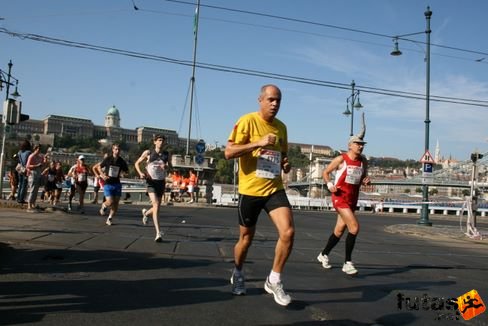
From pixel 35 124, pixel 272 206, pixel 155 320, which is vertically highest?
pixel 35 124

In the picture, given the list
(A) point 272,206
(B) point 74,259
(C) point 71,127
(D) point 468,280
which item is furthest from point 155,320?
(C) point 71,127

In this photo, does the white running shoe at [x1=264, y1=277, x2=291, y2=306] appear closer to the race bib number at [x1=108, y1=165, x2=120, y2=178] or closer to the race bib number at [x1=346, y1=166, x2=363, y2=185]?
the race bib number at [x1=346, y1=166, x2=363, y2=185]

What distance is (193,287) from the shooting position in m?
4.96

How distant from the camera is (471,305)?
4.20 m

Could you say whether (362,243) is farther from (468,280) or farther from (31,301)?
(31,301)

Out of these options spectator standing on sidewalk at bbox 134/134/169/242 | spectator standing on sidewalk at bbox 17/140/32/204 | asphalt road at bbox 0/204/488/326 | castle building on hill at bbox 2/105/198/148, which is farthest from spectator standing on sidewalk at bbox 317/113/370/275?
castle building on hill at bbox 2/105/198/148

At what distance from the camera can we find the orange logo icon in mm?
4109

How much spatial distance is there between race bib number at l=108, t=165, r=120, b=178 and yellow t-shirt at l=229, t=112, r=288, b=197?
6364mm

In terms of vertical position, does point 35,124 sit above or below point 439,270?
above

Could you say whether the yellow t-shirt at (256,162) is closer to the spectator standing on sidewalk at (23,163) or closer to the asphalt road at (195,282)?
the asphalt road at (195,282)

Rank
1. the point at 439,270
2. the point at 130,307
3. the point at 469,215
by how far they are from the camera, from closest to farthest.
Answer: the point at 130,307 < the point at 439,270 < the point at 469,215

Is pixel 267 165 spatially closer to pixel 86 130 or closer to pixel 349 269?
pixel 349 269

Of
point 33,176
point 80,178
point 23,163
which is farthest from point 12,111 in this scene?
point 80,178

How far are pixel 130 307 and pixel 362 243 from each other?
24.9ft
